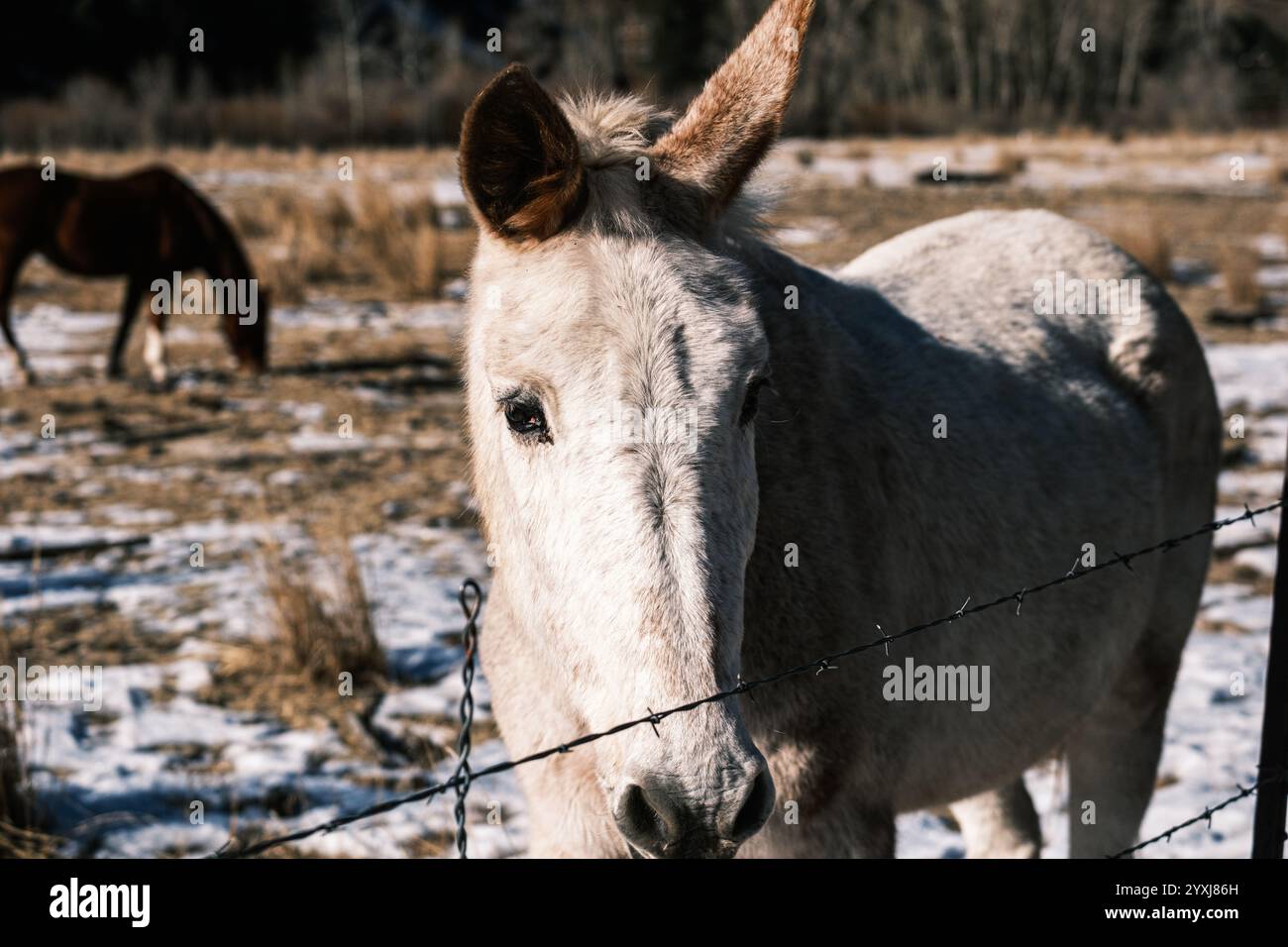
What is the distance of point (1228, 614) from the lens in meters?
5.32

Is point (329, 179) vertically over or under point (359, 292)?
over

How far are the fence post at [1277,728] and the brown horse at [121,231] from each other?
363 inches

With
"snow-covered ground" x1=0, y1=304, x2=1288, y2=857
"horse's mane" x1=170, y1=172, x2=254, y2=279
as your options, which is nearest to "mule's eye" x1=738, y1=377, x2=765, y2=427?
"snow-covered ground" x1=0, y1=304, x2=1288, y2=857

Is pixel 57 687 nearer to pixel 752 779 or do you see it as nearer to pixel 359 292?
pixel 752 779

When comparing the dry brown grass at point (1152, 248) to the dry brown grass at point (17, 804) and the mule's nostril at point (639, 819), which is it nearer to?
the dry brown grass at point (17, 804)

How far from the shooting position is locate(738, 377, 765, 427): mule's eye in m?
2.00

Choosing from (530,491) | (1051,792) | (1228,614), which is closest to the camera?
(530,491)

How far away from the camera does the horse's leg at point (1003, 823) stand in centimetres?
365

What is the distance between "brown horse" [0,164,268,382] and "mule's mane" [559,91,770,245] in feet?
27.7

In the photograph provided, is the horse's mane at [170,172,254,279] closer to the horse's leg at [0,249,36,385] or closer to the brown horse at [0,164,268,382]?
the brown horse at [0,164,268,382]

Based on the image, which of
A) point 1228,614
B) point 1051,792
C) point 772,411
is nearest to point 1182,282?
point 1228,614

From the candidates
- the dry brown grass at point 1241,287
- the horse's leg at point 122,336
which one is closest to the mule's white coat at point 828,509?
the dry brown grass at point 1241,287

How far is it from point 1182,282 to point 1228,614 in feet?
24.0

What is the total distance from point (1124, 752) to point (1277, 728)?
1188 mm
